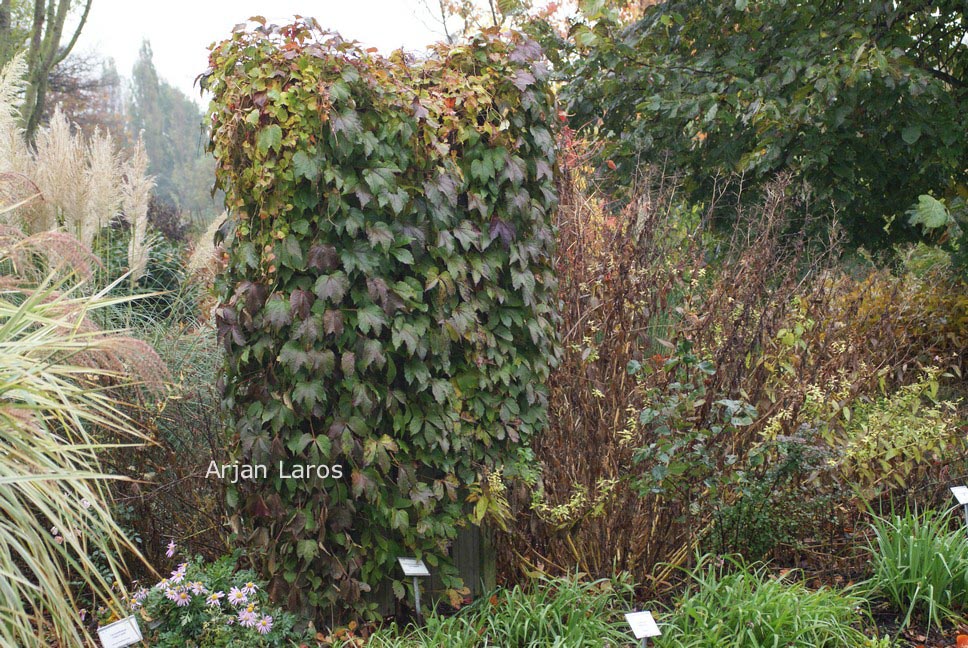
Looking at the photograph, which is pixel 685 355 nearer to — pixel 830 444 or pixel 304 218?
pixel 830 444

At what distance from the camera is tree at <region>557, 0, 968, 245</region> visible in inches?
197

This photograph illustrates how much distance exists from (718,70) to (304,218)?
13.5 ft

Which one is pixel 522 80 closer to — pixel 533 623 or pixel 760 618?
pixel 533 623

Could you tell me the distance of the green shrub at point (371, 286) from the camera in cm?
288

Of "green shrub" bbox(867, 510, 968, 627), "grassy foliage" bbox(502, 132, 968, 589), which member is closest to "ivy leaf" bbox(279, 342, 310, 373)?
"grassy foliage" bbox(502, 132, 968, 589)

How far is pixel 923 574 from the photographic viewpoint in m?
3.30

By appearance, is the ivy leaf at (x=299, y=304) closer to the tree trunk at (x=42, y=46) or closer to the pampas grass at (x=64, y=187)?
the pampas grass at (x=64, y=187)

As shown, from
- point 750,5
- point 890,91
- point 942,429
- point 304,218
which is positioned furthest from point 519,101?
point 750,5

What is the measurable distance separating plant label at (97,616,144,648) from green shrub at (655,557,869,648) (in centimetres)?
173

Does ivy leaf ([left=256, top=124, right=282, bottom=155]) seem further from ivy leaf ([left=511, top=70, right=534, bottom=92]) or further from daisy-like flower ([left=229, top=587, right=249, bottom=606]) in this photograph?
daisy-like flower ([left=229, top=587, right=249, bottom=606])

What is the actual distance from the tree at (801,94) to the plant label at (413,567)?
2568 millimetres

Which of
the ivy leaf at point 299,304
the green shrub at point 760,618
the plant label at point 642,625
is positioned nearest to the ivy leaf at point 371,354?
the ivy leaf at point 299,304

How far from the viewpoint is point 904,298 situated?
18.1 ft

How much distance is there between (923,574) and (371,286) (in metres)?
2.44
